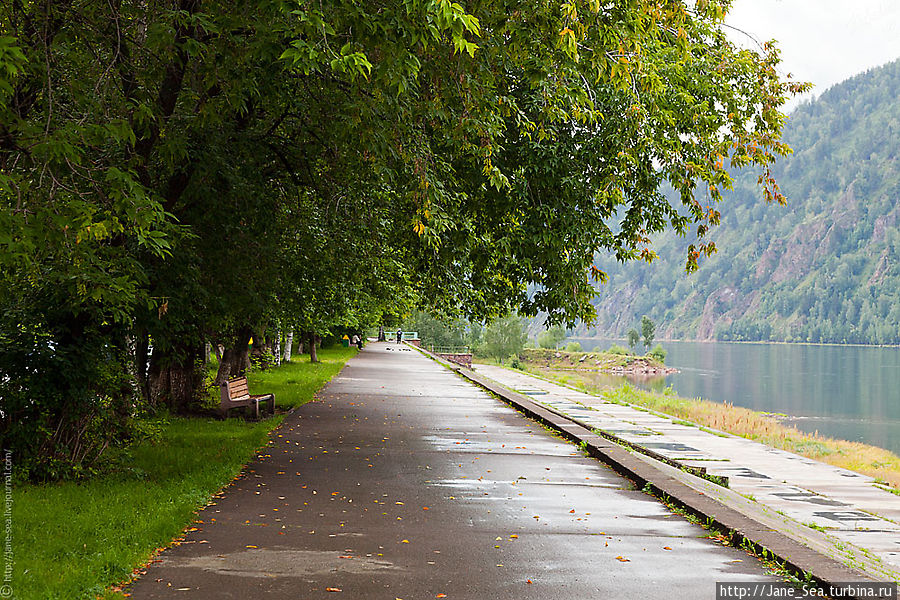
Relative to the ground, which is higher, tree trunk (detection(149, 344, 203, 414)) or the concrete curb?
tree trunk (detection(149, 344, 203, 414))

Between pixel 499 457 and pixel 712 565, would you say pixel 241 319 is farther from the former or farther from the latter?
pixel 712 565

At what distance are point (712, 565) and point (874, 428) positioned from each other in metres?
42.2

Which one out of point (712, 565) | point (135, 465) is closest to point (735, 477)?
point (712, 565)

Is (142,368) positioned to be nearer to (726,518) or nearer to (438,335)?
(726,518)

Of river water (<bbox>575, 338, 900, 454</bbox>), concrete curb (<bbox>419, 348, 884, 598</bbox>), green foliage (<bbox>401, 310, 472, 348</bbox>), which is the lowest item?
river water (<bbox>575, 338, 900, 454</bbox>)

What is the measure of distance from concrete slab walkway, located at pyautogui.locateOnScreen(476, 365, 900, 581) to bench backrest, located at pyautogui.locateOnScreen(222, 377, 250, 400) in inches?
262

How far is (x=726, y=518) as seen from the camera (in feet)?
26.1

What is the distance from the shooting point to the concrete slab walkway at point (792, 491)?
773 centimetres

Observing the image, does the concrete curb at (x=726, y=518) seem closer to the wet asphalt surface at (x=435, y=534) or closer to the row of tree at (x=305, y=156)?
the wet asphalt surface at (x=435, y=534)

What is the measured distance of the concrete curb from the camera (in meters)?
6.21

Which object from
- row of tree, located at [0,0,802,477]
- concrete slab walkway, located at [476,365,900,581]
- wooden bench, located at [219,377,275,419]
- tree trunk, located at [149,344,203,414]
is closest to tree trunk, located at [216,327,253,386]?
tree trunk, located at [149,344,203,414]

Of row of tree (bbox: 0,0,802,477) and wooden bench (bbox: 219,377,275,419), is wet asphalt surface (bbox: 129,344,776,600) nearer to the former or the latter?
row of tree (bbox: 0,0,802,477)

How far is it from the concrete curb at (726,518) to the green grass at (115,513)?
468cm

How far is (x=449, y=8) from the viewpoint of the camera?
616 centimetres
